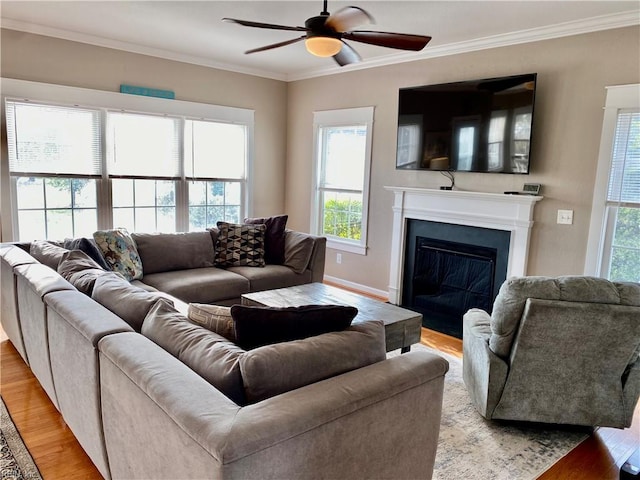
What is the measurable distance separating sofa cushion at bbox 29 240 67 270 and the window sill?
317 centimetres

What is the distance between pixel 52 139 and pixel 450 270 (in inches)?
159

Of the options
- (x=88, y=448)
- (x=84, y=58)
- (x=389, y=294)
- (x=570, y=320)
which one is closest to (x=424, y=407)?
(x=570, y=320)

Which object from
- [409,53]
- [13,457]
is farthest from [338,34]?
[13,457]

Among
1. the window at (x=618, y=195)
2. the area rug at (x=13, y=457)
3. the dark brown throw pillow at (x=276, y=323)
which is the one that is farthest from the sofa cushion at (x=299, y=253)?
the dark brown throw pillow at (x=276, y=323)

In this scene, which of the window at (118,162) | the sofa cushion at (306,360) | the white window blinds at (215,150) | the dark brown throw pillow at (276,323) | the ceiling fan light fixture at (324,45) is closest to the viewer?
the sofa cushion at (306,360)

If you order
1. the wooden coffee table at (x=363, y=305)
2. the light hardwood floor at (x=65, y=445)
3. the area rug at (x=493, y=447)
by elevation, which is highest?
the wooden coffee table at (x=363, y=305)

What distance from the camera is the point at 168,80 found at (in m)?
4.98

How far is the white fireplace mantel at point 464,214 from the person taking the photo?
12.5 ft

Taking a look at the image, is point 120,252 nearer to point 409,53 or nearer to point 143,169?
point 143,169

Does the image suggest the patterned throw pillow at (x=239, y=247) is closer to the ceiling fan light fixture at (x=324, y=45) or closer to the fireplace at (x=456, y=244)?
the fireplace at (x=456, y=244)

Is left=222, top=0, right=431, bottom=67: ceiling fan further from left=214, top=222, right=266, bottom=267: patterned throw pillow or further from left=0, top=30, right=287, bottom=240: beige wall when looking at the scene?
left=0, top=30, right=287, bottom=240: beige wall

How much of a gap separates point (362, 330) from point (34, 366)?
7.11ft

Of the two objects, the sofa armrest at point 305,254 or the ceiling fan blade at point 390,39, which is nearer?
the ceiling fan blade at point 390,39

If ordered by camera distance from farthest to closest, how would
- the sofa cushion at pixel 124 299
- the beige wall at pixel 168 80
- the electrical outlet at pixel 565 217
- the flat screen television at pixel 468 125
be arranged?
the beige wall at pixel 168 80
the flat screen television at pixel 468 125
the electrical outlet at pixel 565 217
the sofa cushion at pixel 124 299
